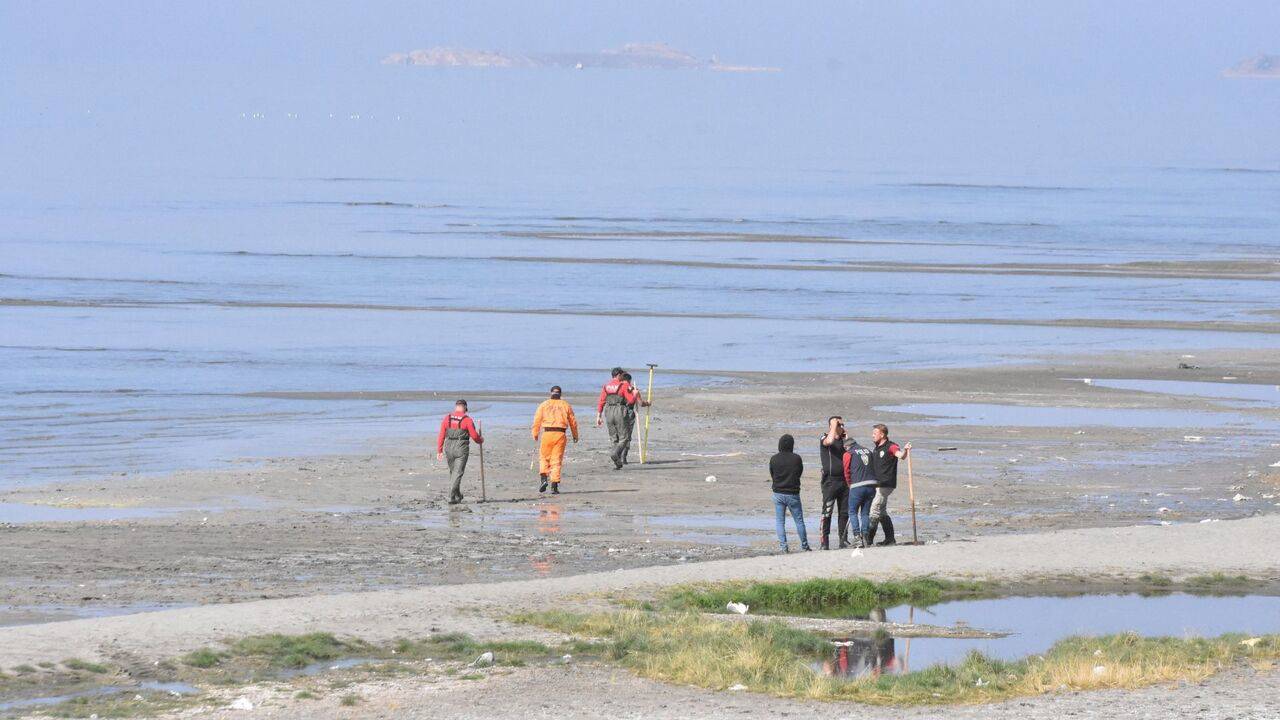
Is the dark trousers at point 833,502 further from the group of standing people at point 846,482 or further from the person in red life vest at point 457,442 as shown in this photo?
the person in red life vest at point 457,442

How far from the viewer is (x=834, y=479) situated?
67.2 ft

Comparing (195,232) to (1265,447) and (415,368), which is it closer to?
(415,368)

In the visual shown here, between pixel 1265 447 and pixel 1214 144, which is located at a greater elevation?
pixel 1214 144

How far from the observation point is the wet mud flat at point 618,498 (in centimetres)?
1933

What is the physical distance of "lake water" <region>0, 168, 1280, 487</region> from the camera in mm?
33938

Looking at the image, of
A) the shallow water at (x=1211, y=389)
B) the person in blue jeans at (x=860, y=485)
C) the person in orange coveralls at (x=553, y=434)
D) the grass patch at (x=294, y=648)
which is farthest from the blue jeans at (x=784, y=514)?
the shallow water at (x=1211, y=389)

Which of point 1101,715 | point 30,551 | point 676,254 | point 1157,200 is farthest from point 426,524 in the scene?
point 1157,200

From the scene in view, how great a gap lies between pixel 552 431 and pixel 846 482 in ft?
17.0

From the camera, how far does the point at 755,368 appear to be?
127 ft

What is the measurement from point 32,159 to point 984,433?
103414 mm

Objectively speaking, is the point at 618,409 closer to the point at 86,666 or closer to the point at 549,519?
the point at 549,519

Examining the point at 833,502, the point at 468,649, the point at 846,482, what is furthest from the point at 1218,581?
the point at 468,649

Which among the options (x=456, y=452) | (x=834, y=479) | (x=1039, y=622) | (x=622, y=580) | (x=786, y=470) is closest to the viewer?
(x=1039, y=622)

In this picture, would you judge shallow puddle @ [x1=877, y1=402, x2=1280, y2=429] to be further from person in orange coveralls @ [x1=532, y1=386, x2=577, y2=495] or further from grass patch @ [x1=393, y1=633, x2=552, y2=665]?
grass patch @ [x1=393, y1=633, x2=552, y2=665]
